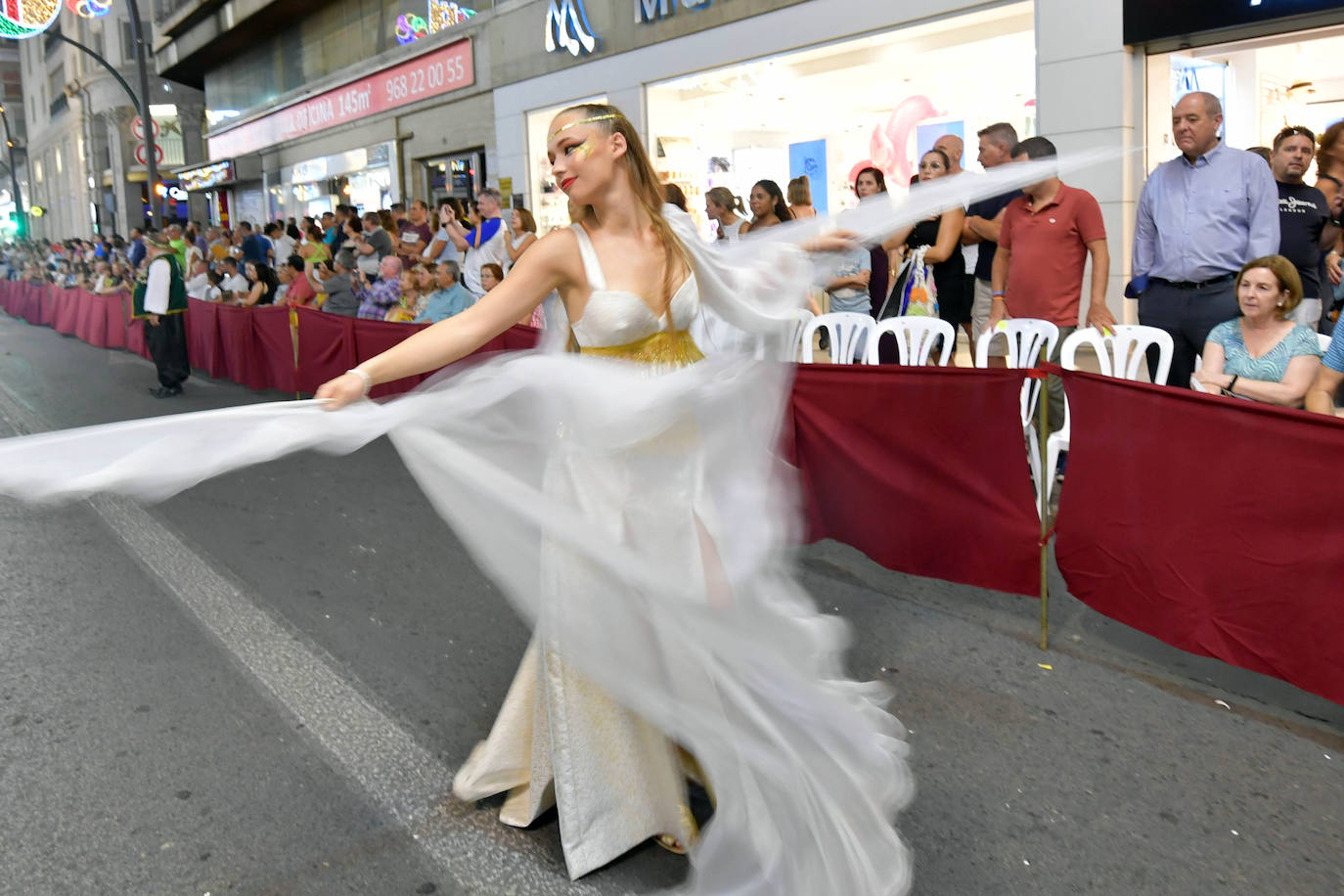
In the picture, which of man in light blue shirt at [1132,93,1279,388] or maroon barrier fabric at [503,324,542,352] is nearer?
man in light blue shirt at [1132,93,1279,388]

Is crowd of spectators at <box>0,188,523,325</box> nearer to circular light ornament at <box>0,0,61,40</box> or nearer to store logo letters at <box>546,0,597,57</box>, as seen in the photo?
store logo letters at <box>546,0,597,57</box>

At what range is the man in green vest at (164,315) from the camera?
12.8m

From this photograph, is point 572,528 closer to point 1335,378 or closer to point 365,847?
point 365,847

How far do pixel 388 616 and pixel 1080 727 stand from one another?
3022mm

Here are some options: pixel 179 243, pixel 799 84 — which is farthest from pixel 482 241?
pixel 179 243

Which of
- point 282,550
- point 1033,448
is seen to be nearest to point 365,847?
point 282,550

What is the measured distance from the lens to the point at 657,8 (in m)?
15.4

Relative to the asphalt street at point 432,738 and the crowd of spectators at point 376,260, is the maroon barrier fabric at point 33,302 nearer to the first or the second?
the crowd of spectators at point 376,260

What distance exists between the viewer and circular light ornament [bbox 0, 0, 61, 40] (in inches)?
865

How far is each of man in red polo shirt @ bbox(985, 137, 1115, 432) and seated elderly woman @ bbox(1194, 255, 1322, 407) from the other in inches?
55.8

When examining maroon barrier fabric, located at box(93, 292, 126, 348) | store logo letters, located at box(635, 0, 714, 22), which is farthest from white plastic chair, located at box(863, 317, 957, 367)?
maroon barrier fabric, located at box(93, 292, 126, 348)

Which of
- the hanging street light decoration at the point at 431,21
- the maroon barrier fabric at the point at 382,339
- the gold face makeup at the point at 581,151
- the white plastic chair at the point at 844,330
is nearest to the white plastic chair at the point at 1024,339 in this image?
the white plastic chair at the point at 844,330

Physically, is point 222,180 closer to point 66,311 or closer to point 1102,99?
point 66,311

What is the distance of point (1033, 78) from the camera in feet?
35.2
